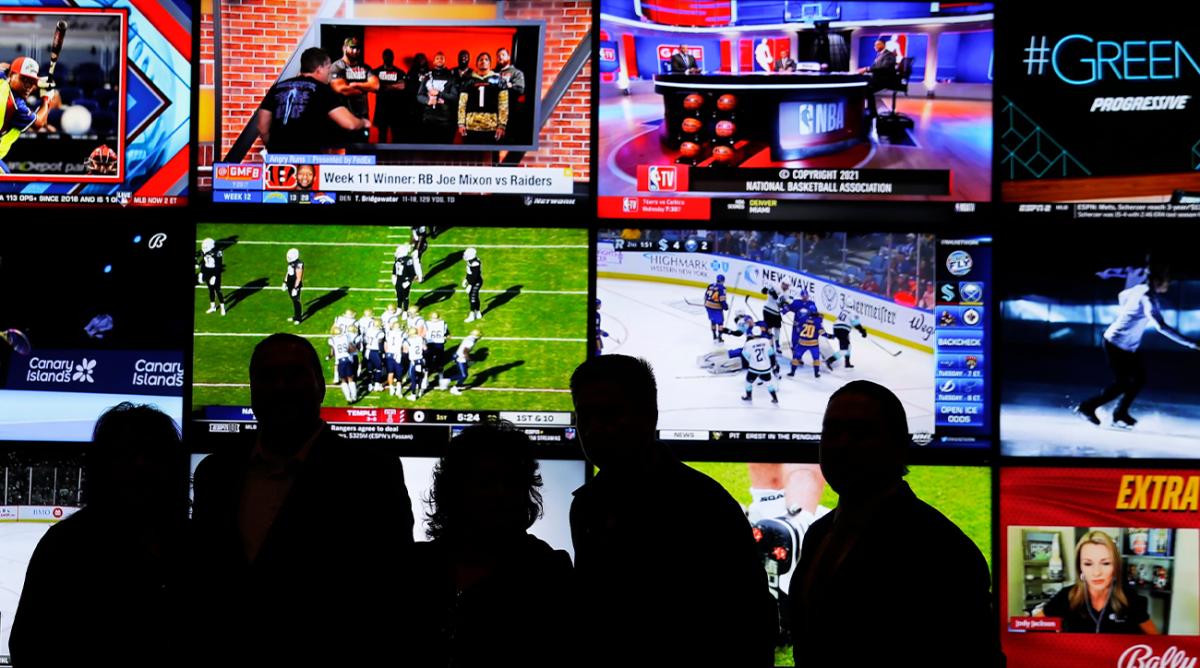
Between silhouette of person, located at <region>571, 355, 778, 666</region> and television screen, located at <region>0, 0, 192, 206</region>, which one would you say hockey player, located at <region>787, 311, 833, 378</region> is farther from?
television screen, located at <region>0, 0, 192, 206</region>

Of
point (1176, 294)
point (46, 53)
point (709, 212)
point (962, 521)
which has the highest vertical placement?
point (46, 53)

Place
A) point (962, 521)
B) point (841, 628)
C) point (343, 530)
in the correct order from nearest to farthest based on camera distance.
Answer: point (841, 628) < point (343, 530) < point (962, 521)

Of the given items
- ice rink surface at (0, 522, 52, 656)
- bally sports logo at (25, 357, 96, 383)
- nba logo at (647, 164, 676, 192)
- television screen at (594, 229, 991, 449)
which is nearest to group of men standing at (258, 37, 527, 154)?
nba logo at (647, 164, 676, 192)

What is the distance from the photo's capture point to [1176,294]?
4.40 meters

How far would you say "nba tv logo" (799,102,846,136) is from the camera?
14.4 ft

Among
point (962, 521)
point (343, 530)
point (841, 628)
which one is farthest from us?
point (962, 521)

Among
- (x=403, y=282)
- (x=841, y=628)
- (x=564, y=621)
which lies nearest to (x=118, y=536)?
(x=564, y=621)

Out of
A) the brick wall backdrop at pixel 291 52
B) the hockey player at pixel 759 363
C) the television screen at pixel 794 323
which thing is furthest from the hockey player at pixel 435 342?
the hockey player at pixel 759 363

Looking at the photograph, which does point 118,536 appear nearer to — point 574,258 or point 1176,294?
point 574,258

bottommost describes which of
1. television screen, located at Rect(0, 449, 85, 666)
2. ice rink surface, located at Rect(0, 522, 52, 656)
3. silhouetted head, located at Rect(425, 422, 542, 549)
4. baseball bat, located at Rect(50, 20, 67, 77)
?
ice rink surface, located at Rect(0, 522, 52, 656)

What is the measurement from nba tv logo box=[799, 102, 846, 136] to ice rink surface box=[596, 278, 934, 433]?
25.6 inches

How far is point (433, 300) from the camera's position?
4371 millimetres

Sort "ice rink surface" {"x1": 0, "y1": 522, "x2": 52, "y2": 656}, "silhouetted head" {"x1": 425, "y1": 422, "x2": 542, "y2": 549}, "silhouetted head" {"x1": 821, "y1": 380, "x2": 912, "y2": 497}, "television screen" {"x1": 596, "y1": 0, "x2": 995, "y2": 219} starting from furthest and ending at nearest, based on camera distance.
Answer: "television screen" {"x1": 596, "y1": 0, "x2": 995, "y2": 219}, "ice rink surface" {"x1": 0, "y1": 522, "x2": 52, "y2": 656}, "silhouetted head" {"x1": 821, "y1": 380, "x2": 912, "y2": 497}, "silhouetted head" {"x1": 425, "y1": 422, "x2": 542, "y2": 549}

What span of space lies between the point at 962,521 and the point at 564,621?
240cm
